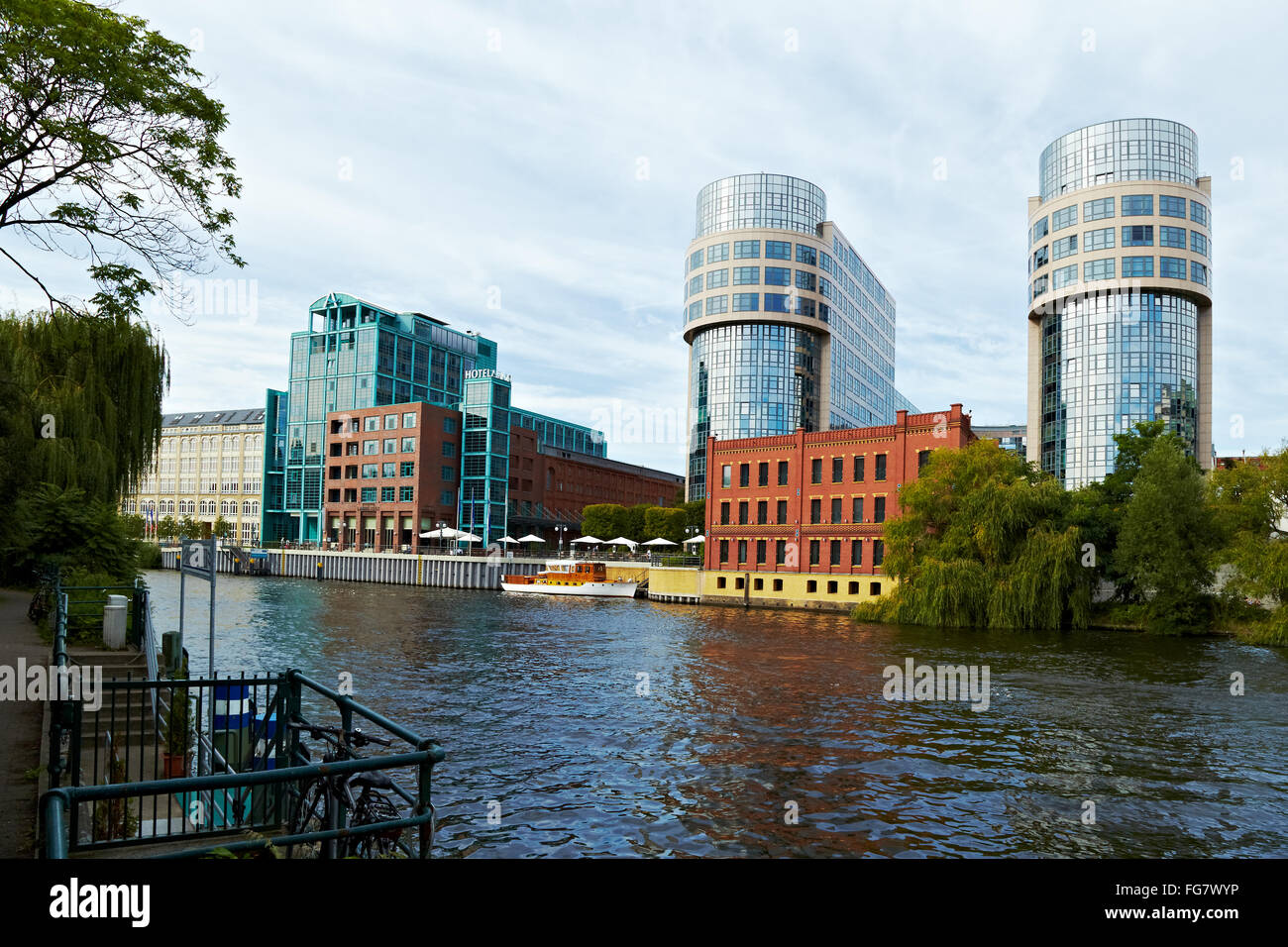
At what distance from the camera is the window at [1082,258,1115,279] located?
10056 centimetres

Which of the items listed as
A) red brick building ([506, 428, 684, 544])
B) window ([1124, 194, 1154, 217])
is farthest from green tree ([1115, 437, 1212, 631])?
red brick building ([506, 428, 684, 544])

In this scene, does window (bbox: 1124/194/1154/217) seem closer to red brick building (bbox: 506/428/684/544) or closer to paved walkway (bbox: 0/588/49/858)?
red brick building (bbox: 506/428/684/544)

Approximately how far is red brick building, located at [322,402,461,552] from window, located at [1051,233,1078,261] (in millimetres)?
79492

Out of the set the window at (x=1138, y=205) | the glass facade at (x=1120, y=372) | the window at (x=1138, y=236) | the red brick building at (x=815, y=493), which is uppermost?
the window at (x=1138, y=205)

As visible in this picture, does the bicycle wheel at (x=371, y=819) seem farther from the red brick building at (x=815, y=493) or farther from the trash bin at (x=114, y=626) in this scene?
the red brick building at (x=815, y=493)

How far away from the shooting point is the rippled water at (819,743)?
12.9 meters

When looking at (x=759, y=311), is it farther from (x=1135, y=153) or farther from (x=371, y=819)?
(x=371, y=819)

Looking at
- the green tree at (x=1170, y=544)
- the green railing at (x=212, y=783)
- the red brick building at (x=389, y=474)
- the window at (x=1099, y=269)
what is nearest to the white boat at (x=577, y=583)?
the red brick building at (x=389, y=474)

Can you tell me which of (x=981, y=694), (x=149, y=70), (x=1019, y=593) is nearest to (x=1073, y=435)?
(x=1019, y=593)

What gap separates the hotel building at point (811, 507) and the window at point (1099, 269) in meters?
51.6

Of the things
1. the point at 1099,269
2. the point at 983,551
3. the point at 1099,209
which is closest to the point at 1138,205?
the point at 1099,209
